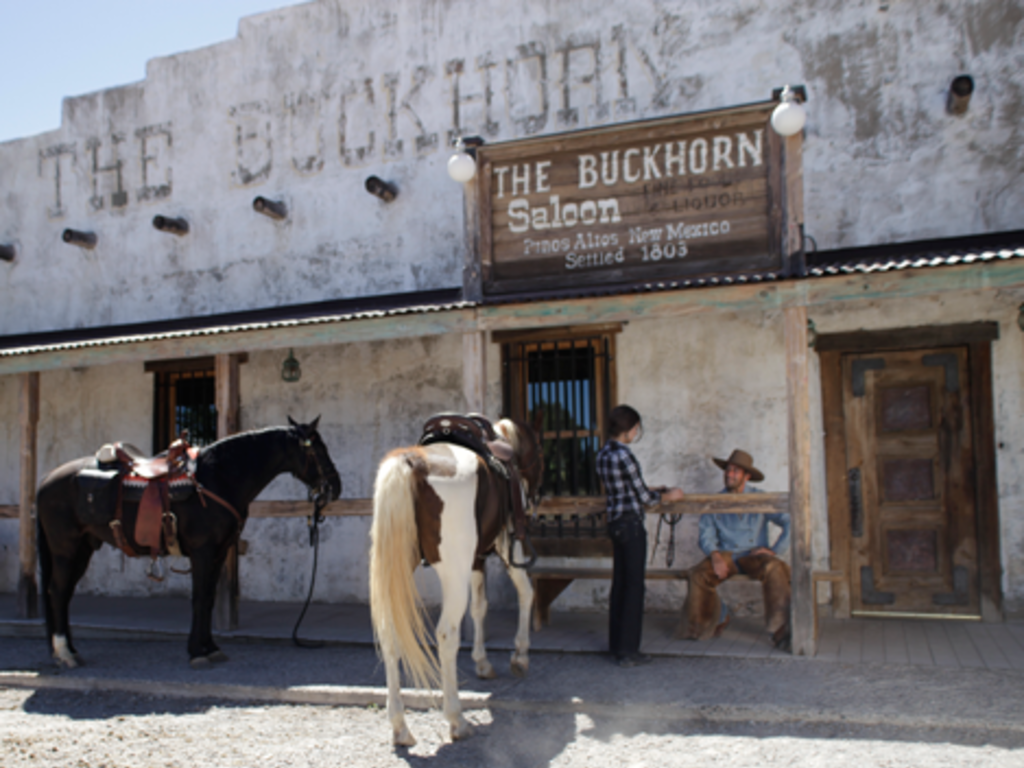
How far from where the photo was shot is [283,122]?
1062 cm

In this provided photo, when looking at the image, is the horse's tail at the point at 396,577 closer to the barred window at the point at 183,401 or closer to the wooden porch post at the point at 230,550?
the wooden porch post at the point at 230,550

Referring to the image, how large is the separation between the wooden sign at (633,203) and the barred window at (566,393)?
1.42 metres

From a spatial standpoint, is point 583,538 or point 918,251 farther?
point 583,538

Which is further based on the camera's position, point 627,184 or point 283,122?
point 283,122

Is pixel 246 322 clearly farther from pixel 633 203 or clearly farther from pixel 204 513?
pixel 633 203

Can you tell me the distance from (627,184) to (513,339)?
2254 millimetres

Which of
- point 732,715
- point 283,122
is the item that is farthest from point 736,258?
point 283,122

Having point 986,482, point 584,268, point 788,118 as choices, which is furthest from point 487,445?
point 986,482

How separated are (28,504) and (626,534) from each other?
6.41m

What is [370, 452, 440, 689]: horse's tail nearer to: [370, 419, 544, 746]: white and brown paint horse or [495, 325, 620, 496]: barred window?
[370, 419, 544, 746]: white and brown paint horse

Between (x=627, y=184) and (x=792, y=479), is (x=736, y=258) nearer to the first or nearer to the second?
(x=627, y=184)

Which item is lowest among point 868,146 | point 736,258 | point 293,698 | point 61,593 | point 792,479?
point 293,698

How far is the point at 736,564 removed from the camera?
677 centimetres

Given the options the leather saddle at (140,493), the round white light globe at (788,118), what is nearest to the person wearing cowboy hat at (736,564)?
the round white light globe at (788,118)
